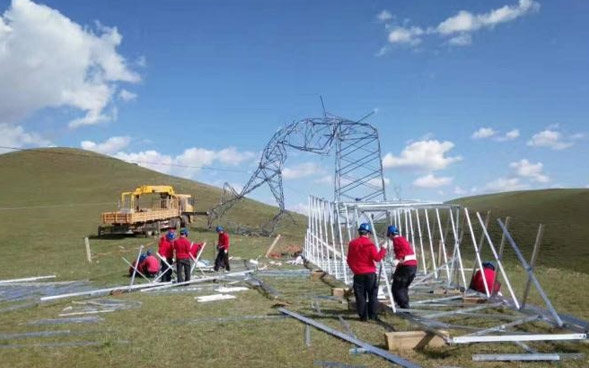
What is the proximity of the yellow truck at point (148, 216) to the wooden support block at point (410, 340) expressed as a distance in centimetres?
2886

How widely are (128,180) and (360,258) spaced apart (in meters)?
67.8

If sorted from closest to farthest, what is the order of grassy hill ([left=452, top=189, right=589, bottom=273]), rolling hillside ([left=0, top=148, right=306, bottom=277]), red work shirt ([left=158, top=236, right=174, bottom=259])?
red work shirt ([left=158, top=236, right=174, bottom=259])
rolling hillside ([left=0, top=148, right=306, bottom=277])
grassy hill ([left=452, top=189, right=589, bottom=273])

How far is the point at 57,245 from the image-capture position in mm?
33000

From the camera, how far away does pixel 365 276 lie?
1113 centimetres

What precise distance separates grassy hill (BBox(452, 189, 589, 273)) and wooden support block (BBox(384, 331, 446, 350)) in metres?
20.2

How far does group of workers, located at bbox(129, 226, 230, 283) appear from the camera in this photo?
1688 centimetres

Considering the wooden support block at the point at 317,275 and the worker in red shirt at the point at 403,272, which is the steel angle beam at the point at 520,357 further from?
the wooden support block at the point at 317,275

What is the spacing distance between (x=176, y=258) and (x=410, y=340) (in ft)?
32.5

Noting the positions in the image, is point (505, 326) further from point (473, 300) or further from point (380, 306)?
point (473, 300)

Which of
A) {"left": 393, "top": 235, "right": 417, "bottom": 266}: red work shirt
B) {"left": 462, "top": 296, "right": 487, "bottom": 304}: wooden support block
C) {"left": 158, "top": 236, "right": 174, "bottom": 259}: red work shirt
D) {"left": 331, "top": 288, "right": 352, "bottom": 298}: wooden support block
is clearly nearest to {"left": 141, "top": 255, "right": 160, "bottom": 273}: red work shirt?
{"left": 158, "top": 236, "right": 174, "bottom": 259}: red work shirt

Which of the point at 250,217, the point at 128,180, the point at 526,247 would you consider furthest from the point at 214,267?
the point at 128,180

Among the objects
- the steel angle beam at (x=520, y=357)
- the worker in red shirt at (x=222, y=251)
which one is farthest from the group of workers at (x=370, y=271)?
the worker in red shirt at (x=222, y=251)

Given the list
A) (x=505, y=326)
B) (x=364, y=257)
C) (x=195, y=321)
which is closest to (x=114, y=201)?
(x=195, y=321)

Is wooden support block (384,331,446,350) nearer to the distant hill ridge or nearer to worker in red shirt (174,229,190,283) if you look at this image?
worker in red shirt (174,229,190,283)
